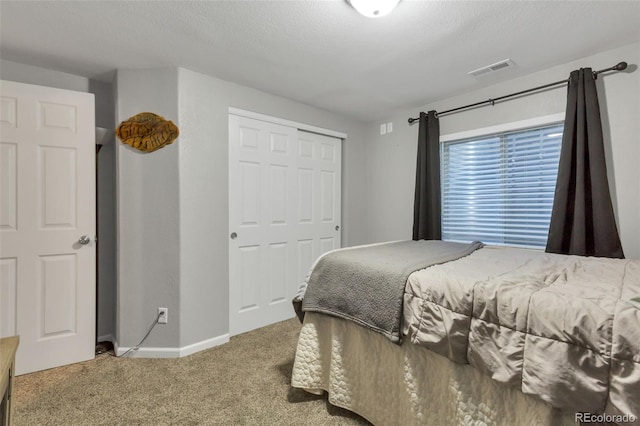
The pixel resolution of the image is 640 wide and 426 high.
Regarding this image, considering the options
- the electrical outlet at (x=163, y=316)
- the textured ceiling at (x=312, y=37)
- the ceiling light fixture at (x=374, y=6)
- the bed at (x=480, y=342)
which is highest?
the textured ceiling at (x=312, y=37)

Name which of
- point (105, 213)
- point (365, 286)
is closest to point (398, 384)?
point (365, 286)

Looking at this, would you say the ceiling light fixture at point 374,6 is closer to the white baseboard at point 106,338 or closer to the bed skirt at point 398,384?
the bed skirt at point 398,384

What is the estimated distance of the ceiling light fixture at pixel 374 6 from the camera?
1.47 metres

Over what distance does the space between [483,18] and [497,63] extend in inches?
26.2

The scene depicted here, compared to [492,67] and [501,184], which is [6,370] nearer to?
[492,67]

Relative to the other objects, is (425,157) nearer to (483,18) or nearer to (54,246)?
(483,18)

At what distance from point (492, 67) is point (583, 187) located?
3.63ft

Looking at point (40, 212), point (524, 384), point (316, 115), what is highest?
point (316, 115)

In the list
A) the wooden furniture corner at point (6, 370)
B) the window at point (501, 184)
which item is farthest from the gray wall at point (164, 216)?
the window at point (501, 184)

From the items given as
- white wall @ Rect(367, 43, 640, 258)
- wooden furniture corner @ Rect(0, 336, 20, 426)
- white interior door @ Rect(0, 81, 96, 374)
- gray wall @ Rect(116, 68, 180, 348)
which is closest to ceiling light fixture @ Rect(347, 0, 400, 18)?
gray wall @ Rect(116, 68, 180, 348)

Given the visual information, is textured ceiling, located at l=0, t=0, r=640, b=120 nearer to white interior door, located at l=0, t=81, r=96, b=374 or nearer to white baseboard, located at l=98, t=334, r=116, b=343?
white interior door, located at l=0, t=81, r=96, b=374

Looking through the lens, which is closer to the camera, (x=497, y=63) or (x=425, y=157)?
(x=497, y=63)

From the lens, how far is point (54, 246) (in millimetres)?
2102

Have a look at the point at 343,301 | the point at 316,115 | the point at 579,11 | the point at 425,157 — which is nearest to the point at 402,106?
the point at 425,157
